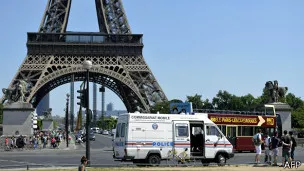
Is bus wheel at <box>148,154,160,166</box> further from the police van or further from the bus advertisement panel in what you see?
the bus advertisement panel

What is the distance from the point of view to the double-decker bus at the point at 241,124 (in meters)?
48.7

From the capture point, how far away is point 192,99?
4358 inches

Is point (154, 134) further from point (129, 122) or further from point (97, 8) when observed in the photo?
point (97, 8)

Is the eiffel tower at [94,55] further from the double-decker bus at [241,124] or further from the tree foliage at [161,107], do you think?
the double-decker bus at [241,124]

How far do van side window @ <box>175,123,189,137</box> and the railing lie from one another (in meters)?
62.1

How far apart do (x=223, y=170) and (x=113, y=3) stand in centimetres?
7235

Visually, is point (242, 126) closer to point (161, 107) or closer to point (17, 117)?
point (17, 117)

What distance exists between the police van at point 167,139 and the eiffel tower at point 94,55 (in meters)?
55.9

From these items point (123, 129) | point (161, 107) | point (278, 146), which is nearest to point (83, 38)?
point (161, 107)

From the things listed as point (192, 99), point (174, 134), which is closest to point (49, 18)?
point (192, 99)

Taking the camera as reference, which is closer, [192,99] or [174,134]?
[174,134]

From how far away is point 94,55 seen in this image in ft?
310

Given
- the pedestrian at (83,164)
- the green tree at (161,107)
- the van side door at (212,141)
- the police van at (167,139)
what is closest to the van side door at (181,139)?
the police van at (167,139)

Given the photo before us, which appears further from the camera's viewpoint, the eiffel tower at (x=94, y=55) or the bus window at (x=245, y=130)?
the eiffel tower at (x=94, y=55)
